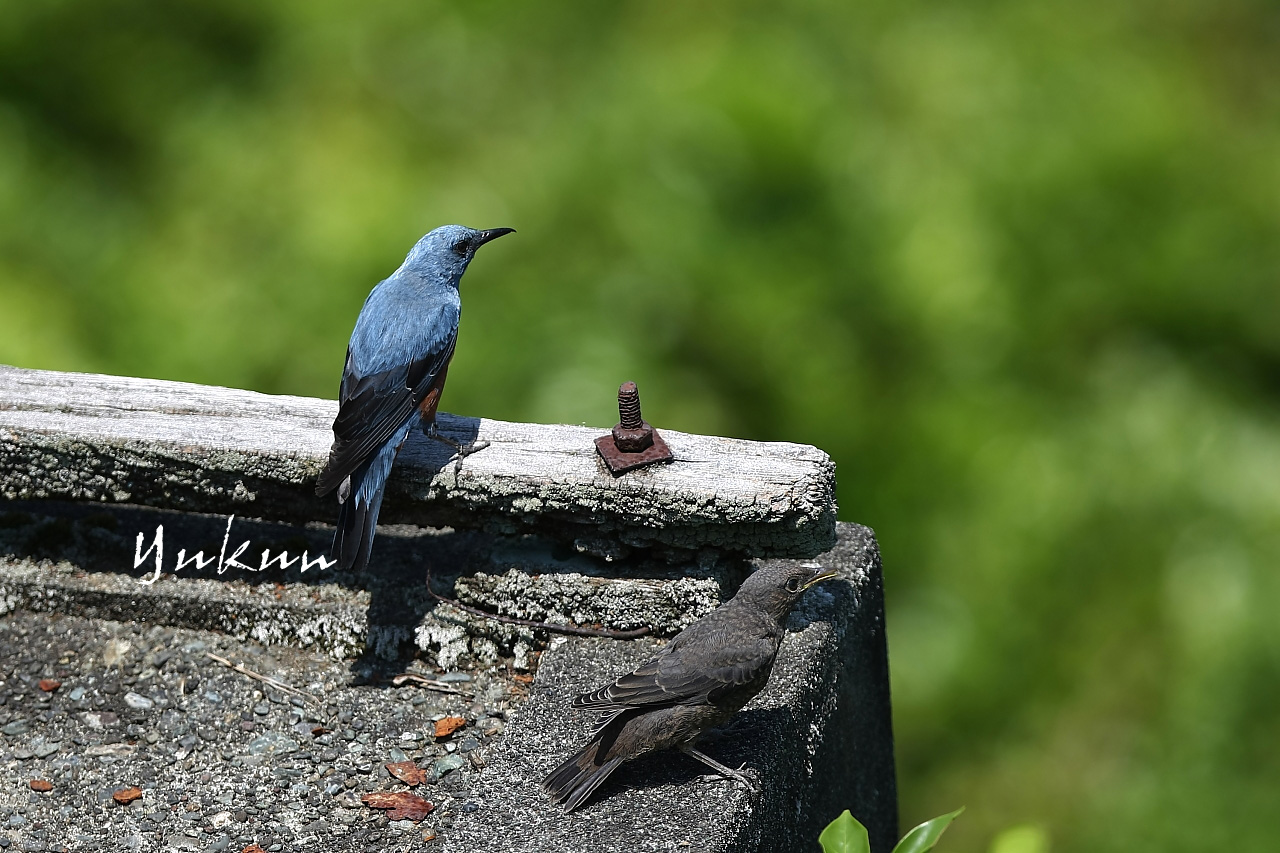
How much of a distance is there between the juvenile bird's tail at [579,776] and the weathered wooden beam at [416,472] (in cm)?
51

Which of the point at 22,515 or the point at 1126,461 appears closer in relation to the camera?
the point at 22,515

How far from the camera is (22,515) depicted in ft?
9.76

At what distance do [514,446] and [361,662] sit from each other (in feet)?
1.80

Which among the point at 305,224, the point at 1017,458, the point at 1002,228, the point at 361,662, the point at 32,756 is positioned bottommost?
the point at 32,756

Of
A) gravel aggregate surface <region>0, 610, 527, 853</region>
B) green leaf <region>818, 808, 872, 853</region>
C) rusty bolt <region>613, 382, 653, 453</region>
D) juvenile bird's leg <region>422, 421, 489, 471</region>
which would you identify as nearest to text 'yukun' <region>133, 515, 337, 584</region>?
gravel aggregate surface <region>0, 610, 527, 853</region>

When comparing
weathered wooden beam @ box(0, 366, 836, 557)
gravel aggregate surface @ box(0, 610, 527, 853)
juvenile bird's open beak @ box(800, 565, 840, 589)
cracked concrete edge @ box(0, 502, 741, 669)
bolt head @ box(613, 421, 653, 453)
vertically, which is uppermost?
bolt head @ box(613, 421, 653, 453)

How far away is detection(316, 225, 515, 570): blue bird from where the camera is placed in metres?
2.56

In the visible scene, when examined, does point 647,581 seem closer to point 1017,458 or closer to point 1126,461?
point 1017,458

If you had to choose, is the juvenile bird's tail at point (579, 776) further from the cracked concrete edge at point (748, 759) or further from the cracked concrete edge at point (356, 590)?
the cracked concrete edge at point (356, 590)

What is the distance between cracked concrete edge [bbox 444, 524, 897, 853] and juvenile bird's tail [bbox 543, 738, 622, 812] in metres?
0.02

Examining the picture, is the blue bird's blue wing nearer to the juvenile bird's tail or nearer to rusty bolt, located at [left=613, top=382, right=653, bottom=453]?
rusty bolt, located at [left=613, top=382, right=653, bottom=453]

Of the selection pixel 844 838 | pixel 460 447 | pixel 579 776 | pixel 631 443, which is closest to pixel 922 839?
pixel 844 838

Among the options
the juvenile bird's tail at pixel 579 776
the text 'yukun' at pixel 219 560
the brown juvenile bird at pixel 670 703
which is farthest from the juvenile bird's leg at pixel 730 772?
the text 'yukun' at pixel 219 560

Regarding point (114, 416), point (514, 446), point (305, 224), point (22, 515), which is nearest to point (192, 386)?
point (114, 416)
